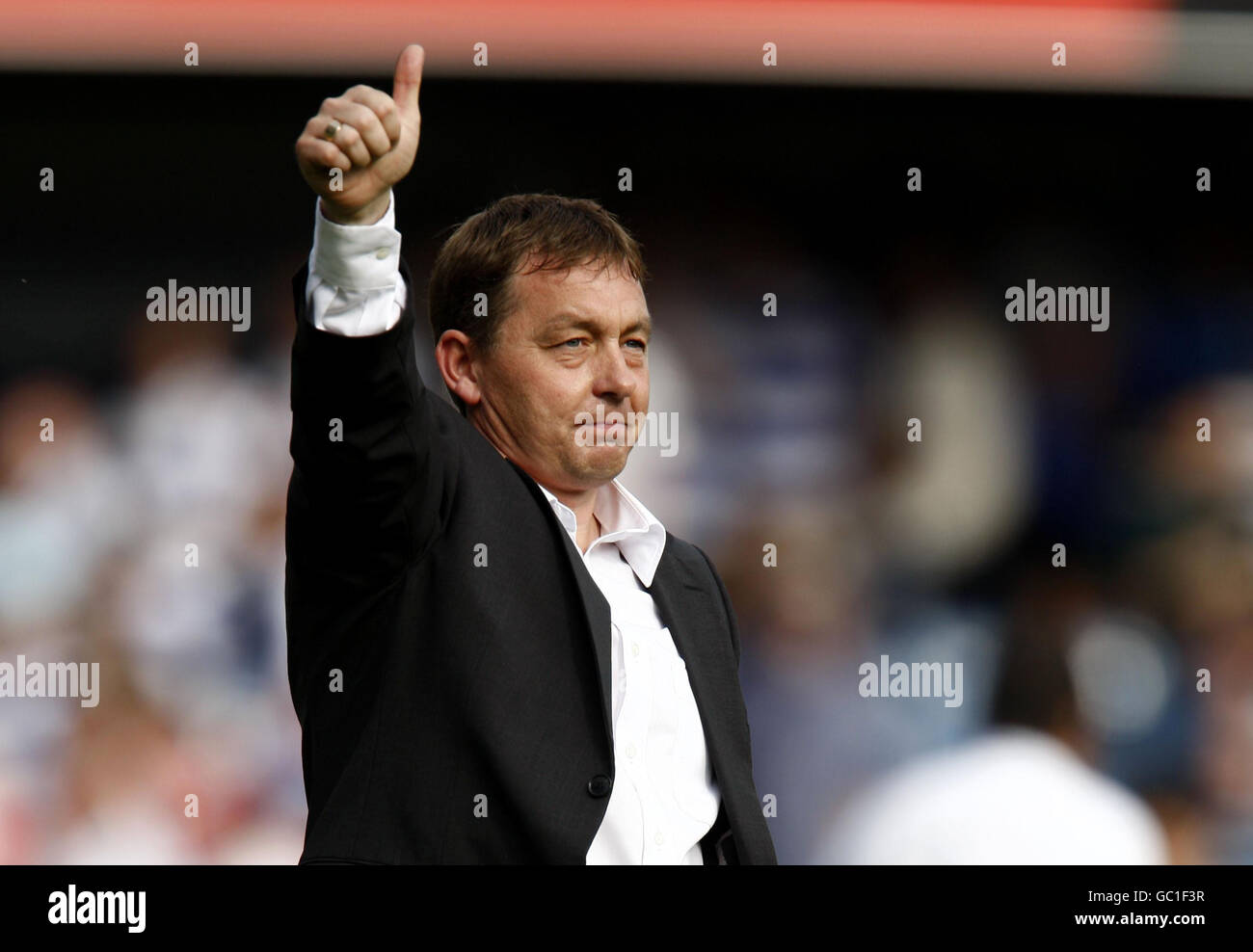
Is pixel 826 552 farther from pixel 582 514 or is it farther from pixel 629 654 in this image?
pixel 629 654

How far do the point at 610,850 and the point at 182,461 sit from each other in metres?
2.13

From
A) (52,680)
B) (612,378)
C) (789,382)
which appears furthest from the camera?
(789,382)

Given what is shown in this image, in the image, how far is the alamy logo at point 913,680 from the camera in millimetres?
3436

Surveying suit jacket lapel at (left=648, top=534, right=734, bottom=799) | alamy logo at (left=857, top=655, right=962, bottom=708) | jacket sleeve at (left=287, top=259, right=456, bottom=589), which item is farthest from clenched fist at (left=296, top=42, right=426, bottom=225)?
alamy logo at (left=857, top=655, right=962, bottom=708)

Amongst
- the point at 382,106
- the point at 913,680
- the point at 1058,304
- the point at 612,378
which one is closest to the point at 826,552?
the point at 913,680

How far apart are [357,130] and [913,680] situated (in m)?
2.56

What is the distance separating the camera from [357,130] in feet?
4.62

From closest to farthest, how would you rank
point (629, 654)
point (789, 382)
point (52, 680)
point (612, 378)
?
point (629, 654) < point (612, 378) < point (52, 680) < point (789, 382)

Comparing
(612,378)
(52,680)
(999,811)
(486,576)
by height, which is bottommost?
(999,811)

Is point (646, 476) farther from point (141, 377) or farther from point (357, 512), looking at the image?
point (357, 512)

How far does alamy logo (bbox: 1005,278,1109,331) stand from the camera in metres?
→ 3.82

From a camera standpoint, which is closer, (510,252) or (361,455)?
(361,455)

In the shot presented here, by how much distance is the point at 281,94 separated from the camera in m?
3.27

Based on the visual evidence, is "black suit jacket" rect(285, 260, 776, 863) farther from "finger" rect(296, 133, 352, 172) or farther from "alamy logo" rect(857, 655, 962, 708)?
"alamy logo" rect(857, 655, 962, 708)
